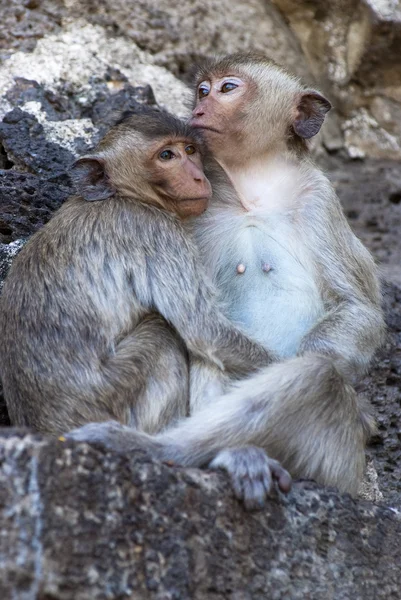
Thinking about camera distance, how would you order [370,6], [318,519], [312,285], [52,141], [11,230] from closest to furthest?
[318,519] < [312,285] < [11,230] < [52,141] < [370,6]

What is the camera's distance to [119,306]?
152 inches

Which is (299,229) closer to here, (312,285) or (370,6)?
(312,285)

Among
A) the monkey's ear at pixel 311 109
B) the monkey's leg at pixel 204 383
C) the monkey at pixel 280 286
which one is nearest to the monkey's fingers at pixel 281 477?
the monkey at pixel 280 286

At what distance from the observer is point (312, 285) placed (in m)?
4.32

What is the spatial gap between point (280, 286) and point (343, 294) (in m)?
0.27

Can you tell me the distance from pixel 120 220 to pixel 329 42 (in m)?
2.92

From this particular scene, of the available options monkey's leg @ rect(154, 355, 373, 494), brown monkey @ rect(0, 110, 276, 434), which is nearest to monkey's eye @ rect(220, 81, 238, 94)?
brown monkey @ rect(0, 110, 276, 434)

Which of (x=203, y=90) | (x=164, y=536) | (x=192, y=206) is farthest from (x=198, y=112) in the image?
(x=164, y=536)

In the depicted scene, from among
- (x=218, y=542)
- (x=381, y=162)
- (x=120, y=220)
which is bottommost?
(x=381, y=162)

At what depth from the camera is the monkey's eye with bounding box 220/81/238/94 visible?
4.64 meters

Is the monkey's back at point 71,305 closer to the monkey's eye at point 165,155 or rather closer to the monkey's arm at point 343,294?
the monkey's eye at point 165,155

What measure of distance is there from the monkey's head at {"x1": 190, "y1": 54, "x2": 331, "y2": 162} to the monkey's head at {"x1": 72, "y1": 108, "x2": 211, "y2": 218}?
235mm

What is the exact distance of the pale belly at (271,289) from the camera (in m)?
4.26

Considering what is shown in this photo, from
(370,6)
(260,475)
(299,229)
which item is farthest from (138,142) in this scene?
(370,6)
